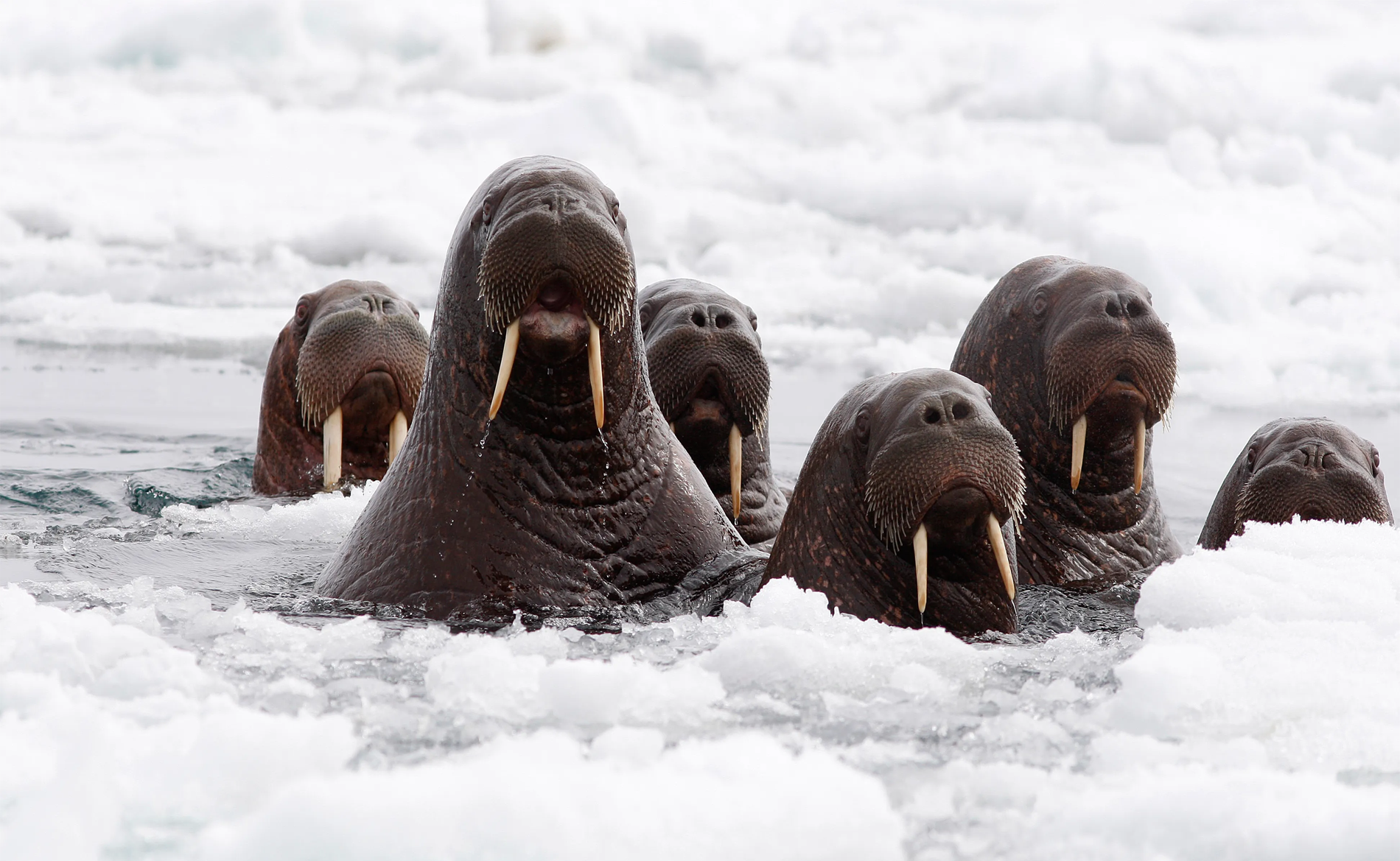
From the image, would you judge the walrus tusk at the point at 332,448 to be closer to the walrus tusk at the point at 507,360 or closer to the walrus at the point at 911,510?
the walrus tusk at the point at 507,360

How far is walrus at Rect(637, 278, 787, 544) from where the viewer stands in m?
6.58

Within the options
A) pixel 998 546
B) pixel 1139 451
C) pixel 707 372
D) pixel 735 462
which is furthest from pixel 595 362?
pixel 1139 451

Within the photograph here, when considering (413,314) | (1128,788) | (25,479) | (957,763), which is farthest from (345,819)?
(25,479)

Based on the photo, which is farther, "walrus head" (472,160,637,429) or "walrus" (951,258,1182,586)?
"walrus" (951,258,1182,586)

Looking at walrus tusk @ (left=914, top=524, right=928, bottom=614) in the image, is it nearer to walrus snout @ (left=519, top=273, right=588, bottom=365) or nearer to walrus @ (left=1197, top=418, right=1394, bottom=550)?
walrus snout @ (left=519, top=273, right=588, bottom=365)

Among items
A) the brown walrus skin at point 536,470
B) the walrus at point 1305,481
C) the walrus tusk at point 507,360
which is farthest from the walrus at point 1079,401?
the walrus tusk at point 507,360

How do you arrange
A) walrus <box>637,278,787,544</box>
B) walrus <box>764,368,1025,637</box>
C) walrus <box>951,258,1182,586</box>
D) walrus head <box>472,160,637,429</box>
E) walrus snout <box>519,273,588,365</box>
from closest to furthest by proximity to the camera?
walrus <box>764,368,1025,637</box>
walrus head <box>472,160,637,429</box>
walrus snout <box>519,273,588,365</box>
walrus <box>951,258,1182,586</box>
walrus <box>637,278,787,544</box>

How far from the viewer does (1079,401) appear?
240 inches

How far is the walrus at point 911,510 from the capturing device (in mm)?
4754

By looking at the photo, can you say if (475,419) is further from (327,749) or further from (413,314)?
(413,314)

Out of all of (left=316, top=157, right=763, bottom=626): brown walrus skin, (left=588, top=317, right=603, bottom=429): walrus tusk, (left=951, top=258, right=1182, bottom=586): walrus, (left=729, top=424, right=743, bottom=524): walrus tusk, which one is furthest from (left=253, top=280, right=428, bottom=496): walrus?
(left=951, top=258, right=1182, bottom=586): walrus

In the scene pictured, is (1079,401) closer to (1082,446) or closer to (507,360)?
(1082,446)

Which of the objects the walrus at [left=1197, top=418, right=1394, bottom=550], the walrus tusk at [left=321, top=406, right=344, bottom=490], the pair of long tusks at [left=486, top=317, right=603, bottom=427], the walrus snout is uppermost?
the walrus snout

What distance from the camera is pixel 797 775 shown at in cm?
357
